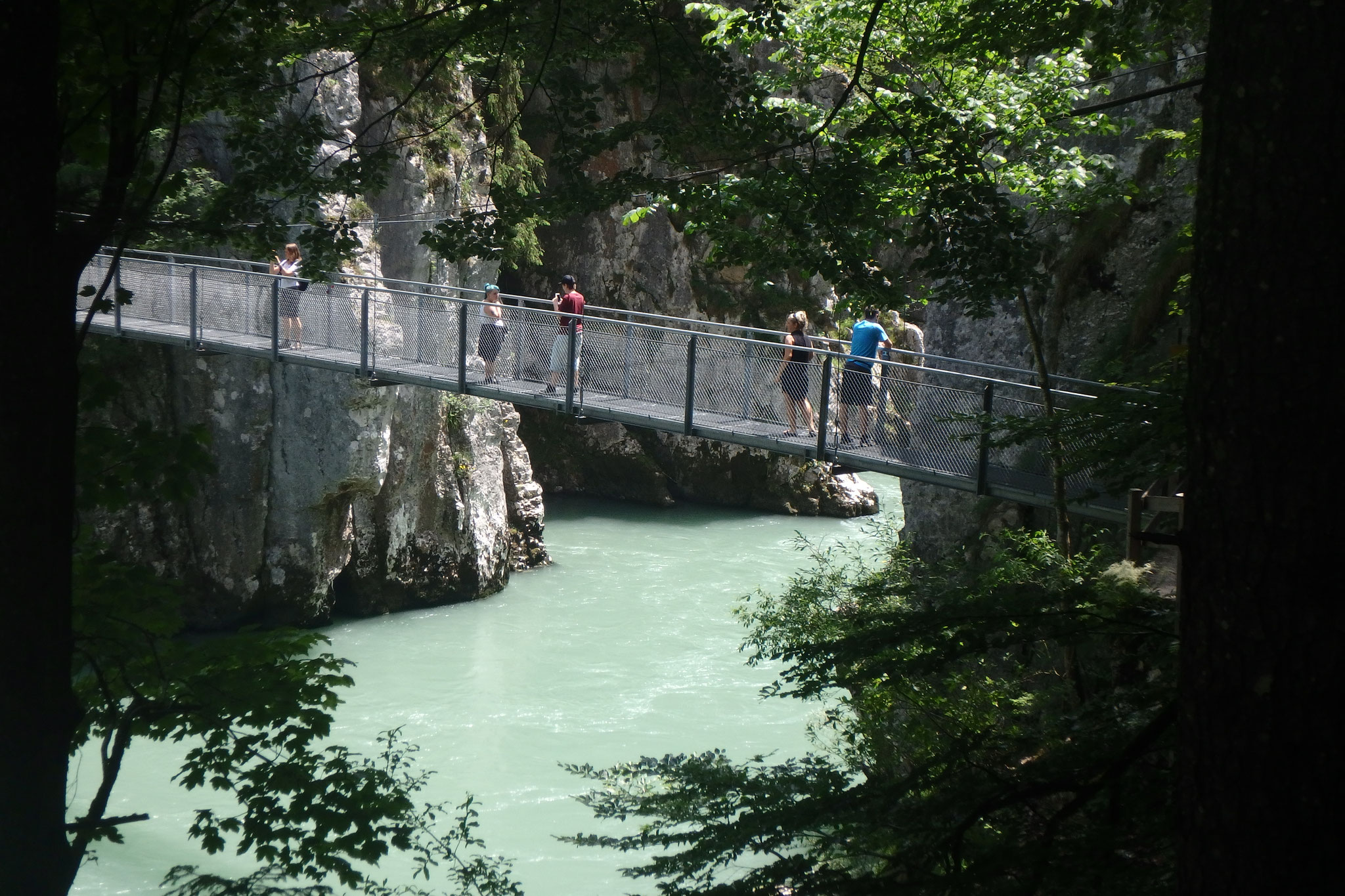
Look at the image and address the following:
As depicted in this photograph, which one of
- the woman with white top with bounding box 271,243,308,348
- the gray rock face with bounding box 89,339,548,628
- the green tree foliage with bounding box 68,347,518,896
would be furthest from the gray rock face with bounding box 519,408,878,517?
the green tree foliage with bounding box 68,347,518,896

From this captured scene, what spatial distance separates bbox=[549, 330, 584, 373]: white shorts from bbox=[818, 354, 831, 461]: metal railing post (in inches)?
96.1

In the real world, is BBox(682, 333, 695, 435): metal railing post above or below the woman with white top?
below

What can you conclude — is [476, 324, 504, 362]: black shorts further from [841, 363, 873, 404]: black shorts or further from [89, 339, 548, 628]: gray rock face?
[841, 363, 873, 404]: black shorts

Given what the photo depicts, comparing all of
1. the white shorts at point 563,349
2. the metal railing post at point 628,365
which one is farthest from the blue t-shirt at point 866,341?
the white shorts at point 563,349

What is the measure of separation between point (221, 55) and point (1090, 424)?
306cm

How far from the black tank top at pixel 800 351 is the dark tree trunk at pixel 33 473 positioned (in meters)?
5.85

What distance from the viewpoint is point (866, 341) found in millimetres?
8672

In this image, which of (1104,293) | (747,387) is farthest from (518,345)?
(1104,293)

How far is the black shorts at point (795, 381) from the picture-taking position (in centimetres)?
875

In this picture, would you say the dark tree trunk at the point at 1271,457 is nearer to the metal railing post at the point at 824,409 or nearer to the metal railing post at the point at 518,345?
the metal railing post at the point at 824,409

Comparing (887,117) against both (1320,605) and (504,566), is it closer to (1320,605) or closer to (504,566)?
(1320,605)

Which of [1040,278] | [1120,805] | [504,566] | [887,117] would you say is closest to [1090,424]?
[1040,278]

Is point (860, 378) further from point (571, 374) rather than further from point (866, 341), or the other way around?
point (571, 374)

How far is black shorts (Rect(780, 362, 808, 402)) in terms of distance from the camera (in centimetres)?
875
